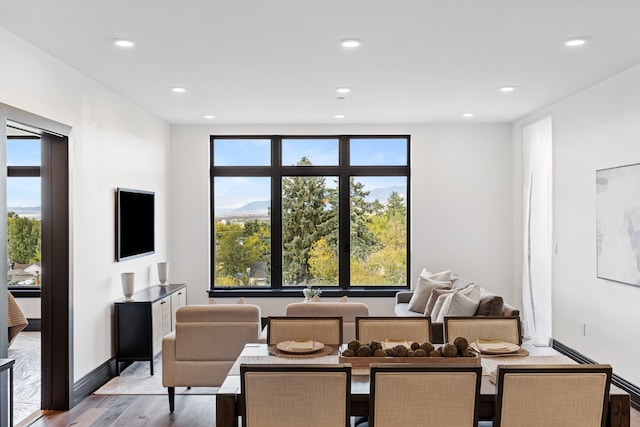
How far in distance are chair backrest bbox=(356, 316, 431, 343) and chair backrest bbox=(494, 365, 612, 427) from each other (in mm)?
1180

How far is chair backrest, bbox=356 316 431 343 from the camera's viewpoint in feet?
12.3

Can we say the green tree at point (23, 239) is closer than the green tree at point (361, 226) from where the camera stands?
Yes

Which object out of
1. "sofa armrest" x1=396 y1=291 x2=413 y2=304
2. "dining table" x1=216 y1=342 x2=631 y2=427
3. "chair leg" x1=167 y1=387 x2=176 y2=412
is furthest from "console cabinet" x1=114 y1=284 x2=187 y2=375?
"sofa armrest" x1=396 y1=291 x2=413 y2=304

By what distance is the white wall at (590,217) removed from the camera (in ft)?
16.4

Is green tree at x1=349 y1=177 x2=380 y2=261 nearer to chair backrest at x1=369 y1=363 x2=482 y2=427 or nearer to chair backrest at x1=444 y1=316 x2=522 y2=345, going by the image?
chair backrest at x1=444 y1=316 x2=522 y2=345

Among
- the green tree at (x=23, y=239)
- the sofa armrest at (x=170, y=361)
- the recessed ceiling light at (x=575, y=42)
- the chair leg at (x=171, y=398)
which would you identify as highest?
the recessed ceiling light at (x=575, y=42)

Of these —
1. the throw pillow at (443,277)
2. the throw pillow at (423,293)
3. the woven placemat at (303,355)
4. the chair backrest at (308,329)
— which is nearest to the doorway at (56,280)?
the chair backrest at (308,329)

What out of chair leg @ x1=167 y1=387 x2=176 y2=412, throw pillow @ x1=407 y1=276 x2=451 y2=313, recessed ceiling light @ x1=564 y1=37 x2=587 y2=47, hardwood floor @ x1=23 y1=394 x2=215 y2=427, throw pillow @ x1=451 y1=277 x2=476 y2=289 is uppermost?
recessed ceiling light @ x1=564 y1=37 x2=587 y2=47

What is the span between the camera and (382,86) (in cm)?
572

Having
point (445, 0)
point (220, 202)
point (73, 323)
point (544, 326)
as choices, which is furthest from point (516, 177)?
point (73, 323)

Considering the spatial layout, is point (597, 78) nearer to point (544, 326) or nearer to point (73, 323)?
point (544, 326)

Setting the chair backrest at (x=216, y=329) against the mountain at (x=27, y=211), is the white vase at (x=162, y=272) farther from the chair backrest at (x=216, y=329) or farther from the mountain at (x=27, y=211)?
the chair backrest at (x=216, y=329)

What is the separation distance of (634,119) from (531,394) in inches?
127

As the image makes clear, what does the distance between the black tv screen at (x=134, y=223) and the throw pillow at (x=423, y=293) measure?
123 inches
